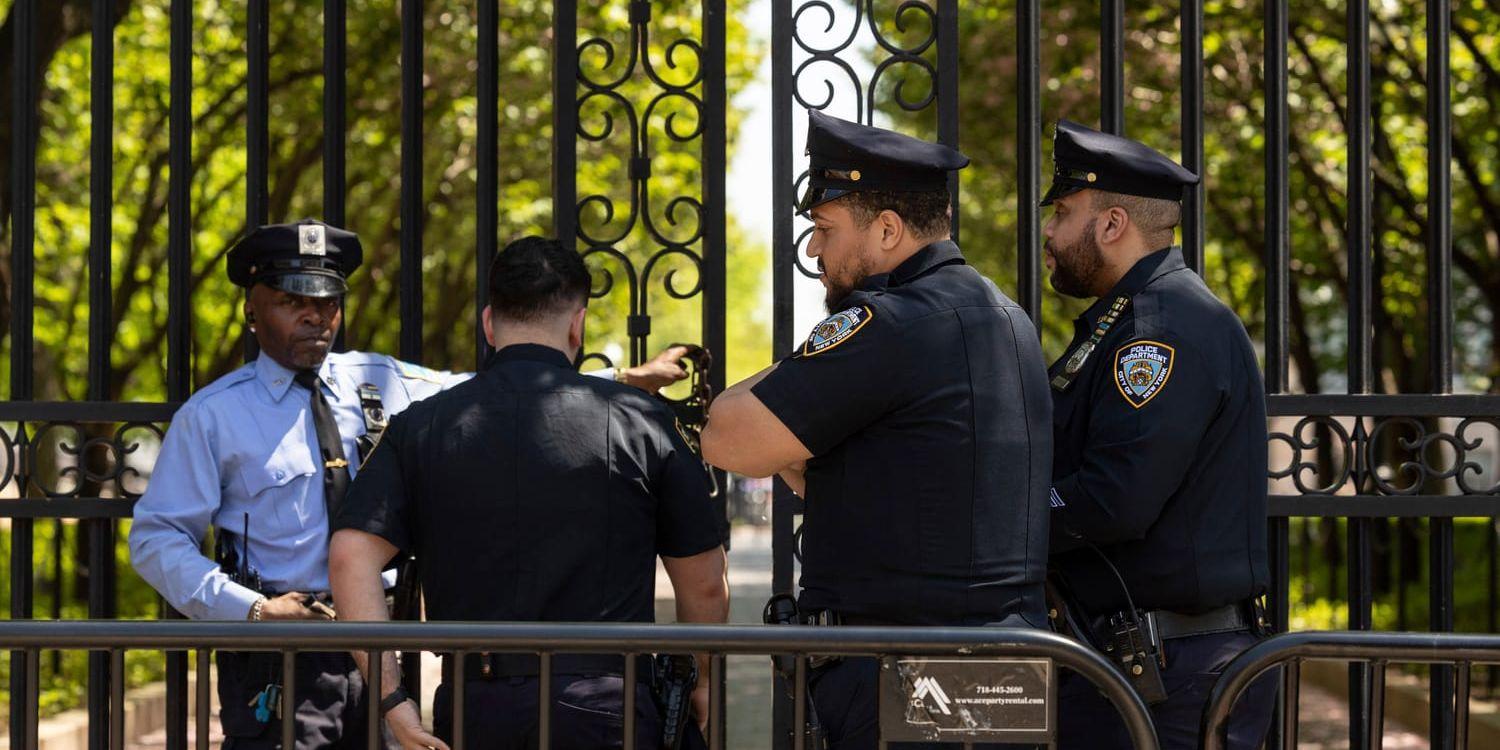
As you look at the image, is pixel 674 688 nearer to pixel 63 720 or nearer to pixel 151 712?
pixel 63 720

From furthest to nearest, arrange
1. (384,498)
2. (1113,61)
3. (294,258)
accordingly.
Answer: (1113,61) < (294,258) < (384,498)

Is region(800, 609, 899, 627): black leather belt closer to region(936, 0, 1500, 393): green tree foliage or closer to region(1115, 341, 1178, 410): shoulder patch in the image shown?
region(1115, 341, 1178, 410): shoulder patch

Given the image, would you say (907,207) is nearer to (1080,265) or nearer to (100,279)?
(1080,265)

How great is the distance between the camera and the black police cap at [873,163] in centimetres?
352

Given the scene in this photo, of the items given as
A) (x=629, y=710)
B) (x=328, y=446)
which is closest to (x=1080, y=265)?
(x=629, y=710)

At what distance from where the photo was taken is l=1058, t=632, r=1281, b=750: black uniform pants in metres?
3.63

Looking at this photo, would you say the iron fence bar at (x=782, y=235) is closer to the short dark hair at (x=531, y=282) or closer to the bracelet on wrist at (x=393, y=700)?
the short dark hair at (x=531, y=282)

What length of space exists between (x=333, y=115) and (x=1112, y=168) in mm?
2147

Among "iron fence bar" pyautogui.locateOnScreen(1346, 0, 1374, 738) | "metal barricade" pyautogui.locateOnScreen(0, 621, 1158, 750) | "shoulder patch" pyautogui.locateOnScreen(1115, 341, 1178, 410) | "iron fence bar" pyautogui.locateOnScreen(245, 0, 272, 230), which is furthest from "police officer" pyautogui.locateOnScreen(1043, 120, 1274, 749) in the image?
"iron fence bar" pyautogui.locateOnScreen(245, 0, 272, 230)

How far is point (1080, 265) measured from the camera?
3.96 m

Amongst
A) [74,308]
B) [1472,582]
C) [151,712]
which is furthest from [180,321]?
[1472,582]

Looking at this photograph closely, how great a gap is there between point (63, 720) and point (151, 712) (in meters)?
1.23

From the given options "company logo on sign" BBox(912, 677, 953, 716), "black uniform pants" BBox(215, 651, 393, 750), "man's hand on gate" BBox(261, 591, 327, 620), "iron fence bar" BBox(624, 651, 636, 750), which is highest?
"man's hand on gate" BBox(261, 591, 327, 620)

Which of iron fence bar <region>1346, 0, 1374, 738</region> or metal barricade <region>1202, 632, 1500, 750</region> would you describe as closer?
metal barricade <region>1202, 632, 1500, 750</region>
